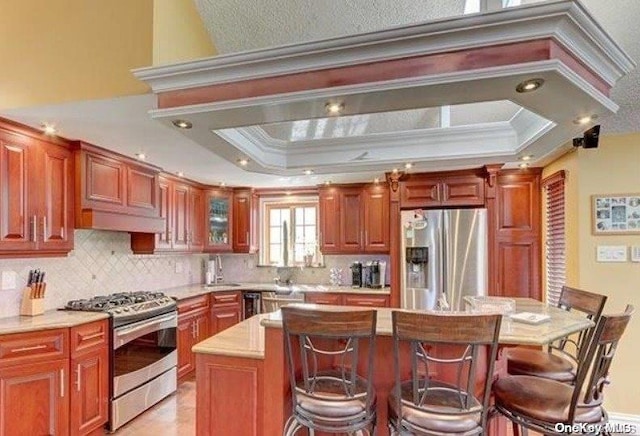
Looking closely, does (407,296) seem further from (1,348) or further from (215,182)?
(1,348)

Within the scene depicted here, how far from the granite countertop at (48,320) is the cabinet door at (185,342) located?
1135 millimetres

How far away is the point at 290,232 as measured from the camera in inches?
222

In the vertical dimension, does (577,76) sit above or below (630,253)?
above

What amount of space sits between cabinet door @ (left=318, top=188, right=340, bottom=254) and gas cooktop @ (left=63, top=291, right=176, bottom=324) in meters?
2.02

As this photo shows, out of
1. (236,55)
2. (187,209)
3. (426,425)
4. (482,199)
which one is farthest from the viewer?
(187,209)

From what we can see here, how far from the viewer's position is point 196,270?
5.48m

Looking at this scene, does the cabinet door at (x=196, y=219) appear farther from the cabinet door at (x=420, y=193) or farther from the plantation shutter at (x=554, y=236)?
the plantation shutter at (x=554, y=236)

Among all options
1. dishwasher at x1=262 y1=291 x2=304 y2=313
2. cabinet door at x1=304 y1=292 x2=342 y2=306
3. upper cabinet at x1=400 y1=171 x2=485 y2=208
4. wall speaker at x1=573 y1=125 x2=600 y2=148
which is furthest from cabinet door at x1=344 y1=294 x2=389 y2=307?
wall speaker at x1=573 y1=125 x2=600 y2=148

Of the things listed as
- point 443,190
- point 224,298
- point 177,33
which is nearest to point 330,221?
point 443,190

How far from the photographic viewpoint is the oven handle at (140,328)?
3.19m

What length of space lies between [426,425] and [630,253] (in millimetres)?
2654

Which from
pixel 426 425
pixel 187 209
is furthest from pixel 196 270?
pixel 426 425

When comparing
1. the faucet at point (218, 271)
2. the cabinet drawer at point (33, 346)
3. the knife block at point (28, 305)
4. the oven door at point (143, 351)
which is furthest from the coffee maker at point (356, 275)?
the knife block at point (28, 305)

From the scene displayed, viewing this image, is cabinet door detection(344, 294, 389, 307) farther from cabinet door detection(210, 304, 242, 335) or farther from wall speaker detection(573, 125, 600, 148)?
wall speaker detection(573, 125, 600, 148)
